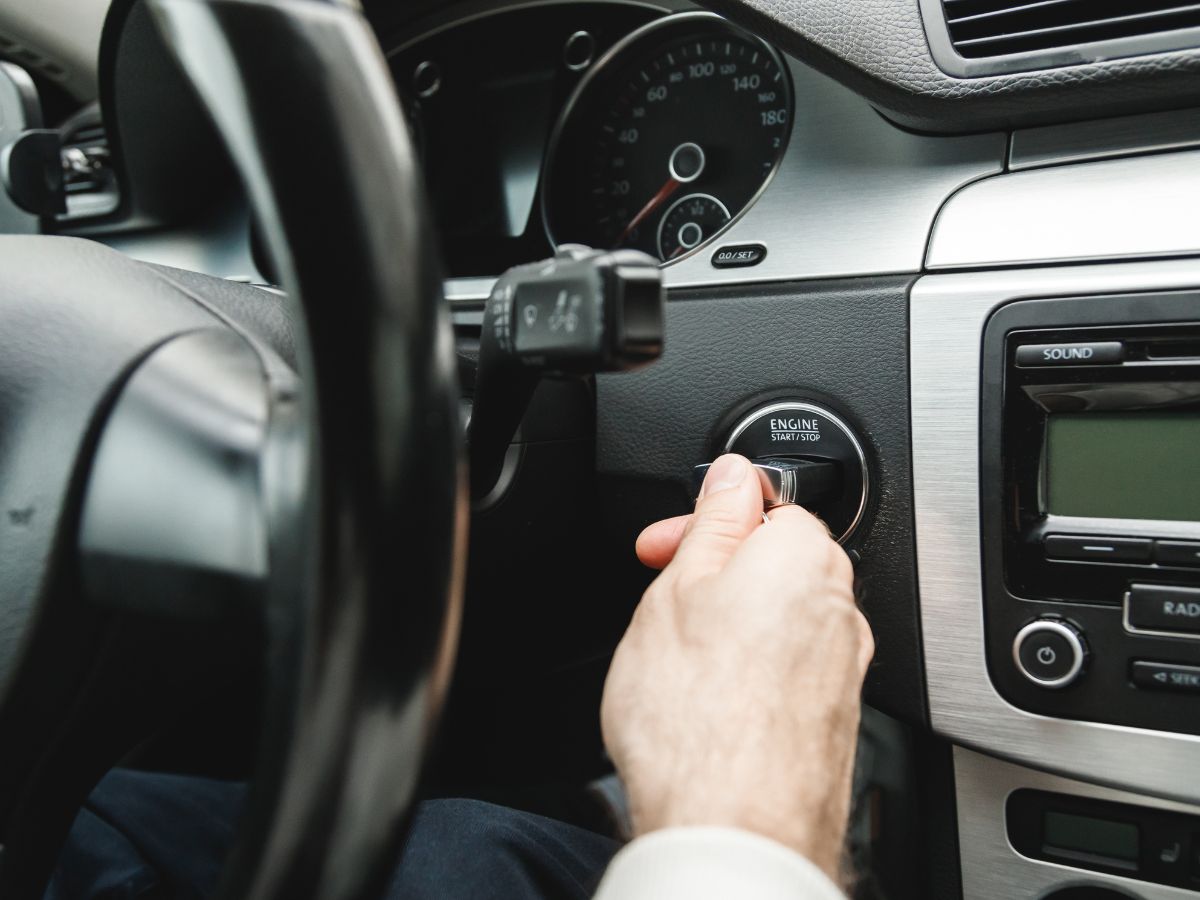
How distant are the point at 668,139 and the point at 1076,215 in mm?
447

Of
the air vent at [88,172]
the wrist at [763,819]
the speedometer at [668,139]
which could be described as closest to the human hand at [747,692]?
the wrist at [763,819]

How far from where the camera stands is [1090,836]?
0.86m

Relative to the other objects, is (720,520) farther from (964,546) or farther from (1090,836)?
(1090,836)

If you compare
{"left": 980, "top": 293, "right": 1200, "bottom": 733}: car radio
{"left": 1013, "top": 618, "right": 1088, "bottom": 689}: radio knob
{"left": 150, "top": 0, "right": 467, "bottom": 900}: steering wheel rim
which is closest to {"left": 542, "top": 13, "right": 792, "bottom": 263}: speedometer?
{"left": 980, "top": 293, "right": 1200, "bottom": 733}: car radio

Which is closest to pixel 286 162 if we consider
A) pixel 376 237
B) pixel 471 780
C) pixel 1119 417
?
pixel 376 237

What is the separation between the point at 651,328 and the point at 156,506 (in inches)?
9.4

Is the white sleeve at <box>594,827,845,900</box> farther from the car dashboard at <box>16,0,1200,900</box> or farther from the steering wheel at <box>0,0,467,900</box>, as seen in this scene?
the car dashboard at <box>16,0,1200,900</box>

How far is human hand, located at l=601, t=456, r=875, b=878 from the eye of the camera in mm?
540

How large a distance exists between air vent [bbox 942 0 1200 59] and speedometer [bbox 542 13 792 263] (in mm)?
205

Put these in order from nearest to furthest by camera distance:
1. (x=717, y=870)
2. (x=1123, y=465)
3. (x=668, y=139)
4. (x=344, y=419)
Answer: (x=344, y=419), (x=717, y=870), (x=1123, y=465), (x=668, y=139)

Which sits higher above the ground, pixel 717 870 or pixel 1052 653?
pixel 717 870

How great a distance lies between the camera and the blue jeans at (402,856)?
2.61 feet

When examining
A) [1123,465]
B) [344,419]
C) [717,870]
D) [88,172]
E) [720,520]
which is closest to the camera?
[344,419]

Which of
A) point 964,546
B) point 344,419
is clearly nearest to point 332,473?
point 344,419
